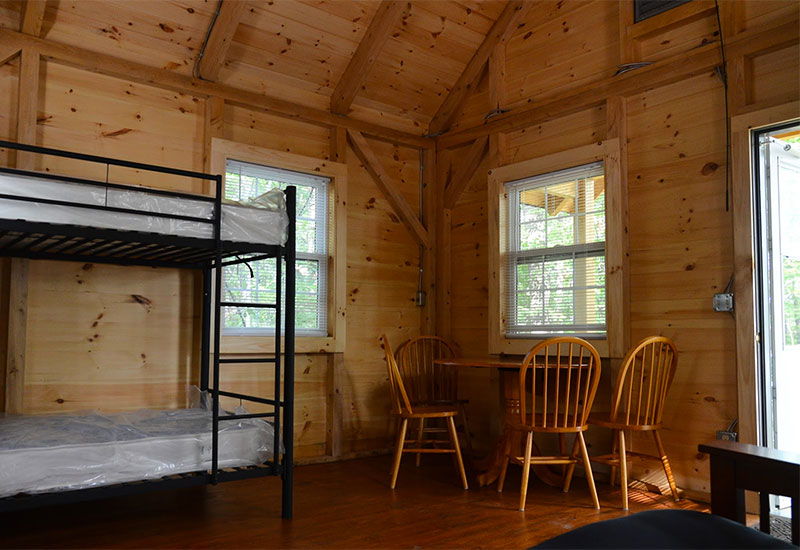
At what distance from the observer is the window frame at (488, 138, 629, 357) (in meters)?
3.95

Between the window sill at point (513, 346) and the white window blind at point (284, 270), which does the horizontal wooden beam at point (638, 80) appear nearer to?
the white window blind at point (284, 270)

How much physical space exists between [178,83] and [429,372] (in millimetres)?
2634

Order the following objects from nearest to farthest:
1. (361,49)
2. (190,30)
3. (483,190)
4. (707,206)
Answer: (707,206), (190,30), (361,49), (483,190)

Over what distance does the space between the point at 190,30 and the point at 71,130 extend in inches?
37.3

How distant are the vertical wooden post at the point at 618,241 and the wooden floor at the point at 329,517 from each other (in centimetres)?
93

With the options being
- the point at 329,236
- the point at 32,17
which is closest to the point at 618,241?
the point at 329,236

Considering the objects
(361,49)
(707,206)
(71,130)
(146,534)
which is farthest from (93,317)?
(707,206)


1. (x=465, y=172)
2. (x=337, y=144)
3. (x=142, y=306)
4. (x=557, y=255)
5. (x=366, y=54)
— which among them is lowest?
(x=142, y=306)

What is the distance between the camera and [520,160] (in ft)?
15.3

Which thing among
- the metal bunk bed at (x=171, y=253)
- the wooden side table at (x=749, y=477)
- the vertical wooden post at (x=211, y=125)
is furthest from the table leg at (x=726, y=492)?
the vertical wooden post at (x=211, y=125)

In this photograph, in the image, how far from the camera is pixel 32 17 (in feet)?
11.4

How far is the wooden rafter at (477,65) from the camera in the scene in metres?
4.77

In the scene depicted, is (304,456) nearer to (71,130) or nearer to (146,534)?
(146,534)

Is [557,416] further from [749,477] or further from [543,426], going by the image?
[749,477]
